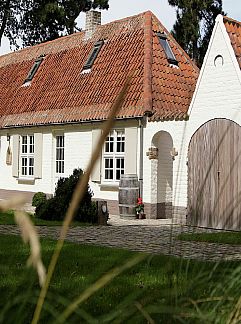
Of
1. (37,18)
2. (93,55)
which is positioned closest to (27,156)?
(93,55)

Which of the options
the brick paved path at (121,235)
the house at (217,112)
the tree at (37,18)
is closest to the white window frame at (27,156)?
the house at (217,112)

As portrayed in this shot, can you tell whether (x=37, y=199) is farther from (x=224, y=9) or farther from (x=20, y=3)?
(x=20, y=3)

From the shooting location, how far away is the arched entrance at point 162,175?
16.3 m

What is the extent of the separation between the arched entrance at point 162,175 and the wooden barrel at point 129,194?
61cm

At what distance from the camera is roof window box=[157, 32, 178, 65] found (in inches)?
Result: 728

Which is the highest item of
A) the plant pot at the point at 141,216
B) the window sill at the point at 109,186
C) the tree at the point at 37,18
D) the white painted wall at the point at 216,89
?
the tree at the point at 37,18

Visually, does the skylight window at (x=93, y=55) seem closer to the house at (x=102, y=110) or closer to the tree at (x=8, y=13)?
the house at (x=102, y=110)

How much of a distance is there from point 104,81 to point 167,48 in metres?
2.31

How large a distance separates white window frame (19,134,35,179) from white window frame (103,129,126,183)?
4286 millimetres

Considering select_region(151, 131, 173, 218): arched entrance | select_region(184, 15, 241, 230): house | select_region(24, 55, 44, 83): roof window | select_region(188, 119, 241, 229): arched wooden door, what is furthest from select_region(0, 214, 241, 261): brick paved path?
select_region(24, 55, 44, 83): roof window

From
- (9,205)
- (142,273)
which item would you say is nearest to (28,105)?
(142,273)

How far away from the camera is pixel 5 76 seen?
82.3 feet

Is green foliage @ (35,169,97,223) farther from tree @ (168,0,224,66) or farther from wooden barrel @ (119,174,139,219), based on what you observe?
tree @ (168,0,224,66)

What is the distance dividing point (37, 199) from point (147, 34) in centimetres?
637
